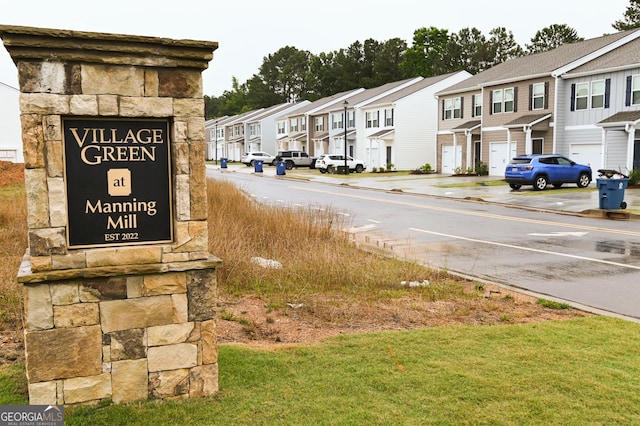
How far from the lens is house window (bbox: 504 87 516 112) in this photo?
1549 inches

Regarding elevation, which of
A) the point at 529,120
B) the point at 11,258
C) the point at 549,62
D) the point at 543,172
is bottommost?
the point at 11,258

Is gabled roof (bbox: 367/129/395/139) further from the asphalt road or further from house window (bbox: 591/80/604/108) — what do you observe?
the asphalt road

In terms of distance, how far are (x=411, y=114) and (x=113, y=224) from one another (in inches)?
1978

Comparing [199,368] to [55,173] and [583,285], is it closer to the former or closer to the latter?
[55,173]

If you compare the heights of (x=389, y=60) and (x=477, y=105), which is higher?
(x=389, y=60)

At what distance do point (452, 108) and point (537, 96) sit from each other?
414 inches

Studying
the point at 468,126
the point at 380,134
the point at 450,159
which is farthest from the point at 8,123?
the point at 468,126

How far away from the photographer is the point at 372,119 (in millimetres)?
57625

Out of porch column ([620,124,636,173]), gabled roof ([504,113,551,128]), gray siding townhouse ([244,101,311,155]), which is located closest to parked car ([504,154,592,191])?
porch column ([620,124,636,173])

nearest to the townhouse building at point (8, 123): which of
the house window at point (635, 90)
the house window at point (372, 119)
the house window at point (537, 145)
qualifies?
the house window at point (372, 119)

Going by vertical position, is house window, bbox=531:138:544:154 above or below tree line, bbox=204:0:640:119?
below

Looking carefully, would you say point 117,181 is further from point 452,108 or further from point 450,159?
point 452,108

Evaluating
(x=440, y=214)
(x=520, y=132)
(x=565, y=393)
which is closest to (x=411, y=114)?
(x=520, y=132)

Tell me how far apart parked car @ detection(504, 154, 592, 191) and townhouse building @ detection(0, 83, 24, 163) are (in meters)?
36.0
